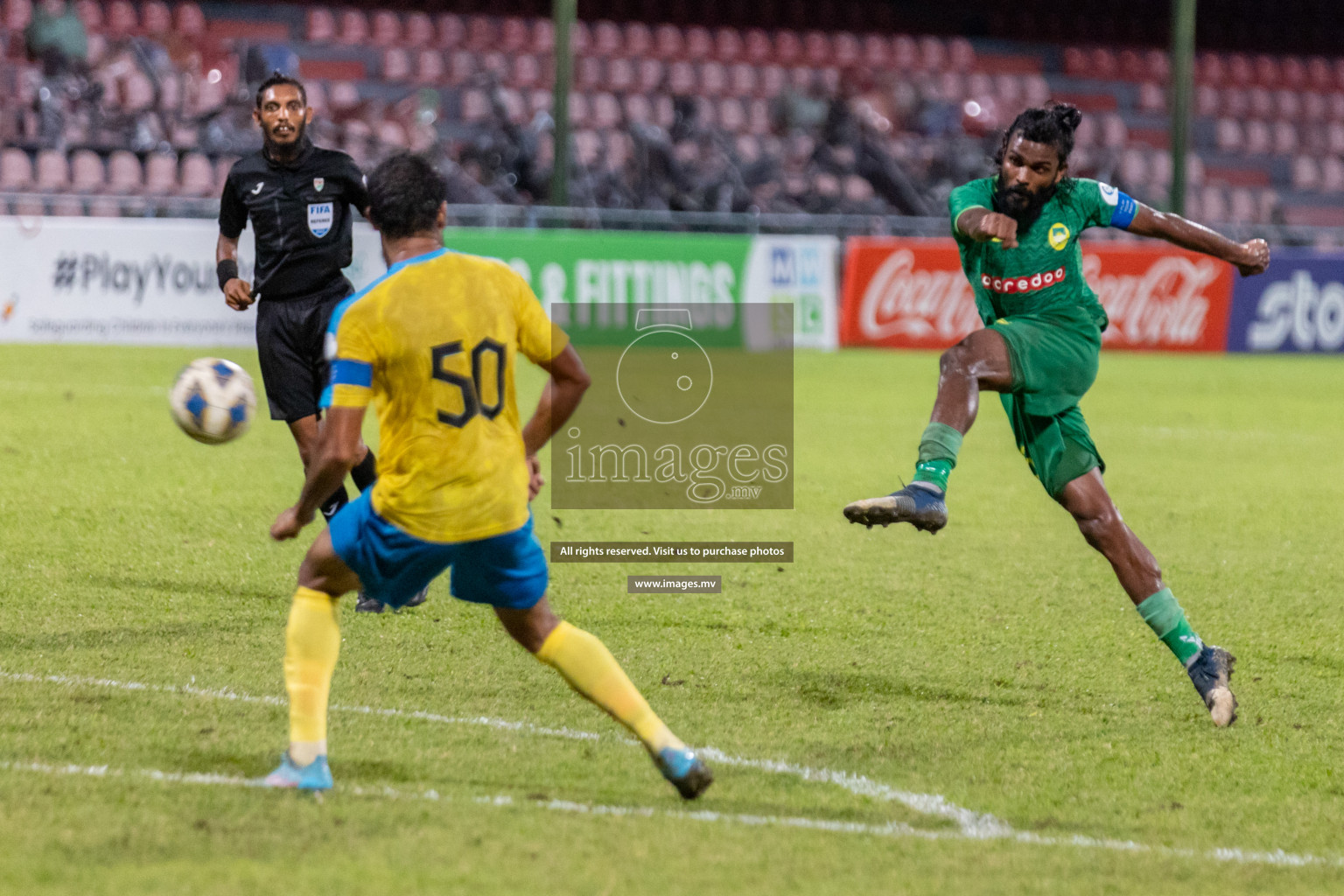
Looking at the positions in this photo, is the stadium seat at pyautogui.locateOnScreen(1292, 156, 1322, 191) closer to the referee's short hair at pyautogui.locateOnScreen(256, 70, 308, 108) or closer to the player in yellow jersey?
the referee's short hair at pyautogui.locateOnScreen(256, 70, 308, 108)

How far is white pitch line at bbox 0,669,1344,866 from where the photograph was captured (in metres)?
3.88

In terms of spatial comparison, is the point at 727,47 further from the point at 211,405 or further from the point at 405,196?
the point at 405,196

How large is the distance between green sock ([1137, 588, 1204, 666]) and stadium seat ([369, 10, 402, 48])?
2155cm

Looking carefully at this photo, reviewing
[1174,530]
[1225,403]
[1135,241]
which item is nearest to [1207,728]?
[1174,530]

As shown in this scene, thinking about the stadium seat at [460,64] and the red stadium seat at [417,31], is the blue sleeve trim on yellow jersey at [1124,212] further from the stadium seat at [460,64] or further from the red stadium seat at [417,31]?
the red stadium seat at [417,31]

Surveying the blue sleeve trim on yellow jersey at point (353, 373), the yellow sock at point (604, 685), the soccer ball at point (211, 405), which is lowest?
the yellow sock at point (604, 685)

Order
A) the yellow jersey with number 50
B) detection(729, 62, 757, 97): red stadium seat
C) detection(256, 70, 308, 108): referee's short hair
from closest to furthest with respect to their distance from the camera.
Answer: the yellow jersey with number 50 < detection(256, 70, 308, 108): referee's short hair < detection(729, 62, 757, 97): red stadium seat

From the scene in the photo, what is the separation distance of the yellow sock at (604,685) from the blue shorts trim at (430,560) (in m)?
0.14

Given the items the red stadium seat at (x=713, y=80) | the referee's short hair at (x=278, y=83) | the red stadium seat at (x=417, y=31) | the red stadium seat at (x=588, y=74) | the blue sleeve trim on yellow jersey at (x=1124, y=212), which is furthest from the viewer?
the red stadium seat at (x=713, y=80)

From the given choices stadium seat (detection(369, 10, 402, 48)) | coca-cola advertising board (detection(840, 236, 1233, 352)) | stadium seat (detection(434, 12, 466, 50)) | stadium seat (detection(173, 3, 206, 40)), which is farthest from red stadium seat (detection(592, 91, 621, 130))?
coca-cola advertising board (detection(840, 236, 1233, 352))

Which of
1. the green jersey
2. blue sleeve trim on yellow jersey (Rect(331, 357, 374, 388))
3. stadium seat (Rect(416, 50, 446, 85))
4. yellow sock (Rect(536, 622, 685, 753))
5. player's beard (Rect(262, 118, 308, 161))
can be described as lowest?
yellow sock (Rect(536, 622, 685, 753))

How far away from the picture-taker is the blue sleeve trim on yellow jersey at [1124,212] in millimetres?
5258

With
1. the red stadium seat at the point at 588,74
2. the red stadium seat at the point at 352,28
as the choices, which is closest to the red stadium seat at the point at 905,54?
the red stadium seat at the point at 588,74

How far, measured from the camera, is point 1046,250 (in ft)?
17.5
